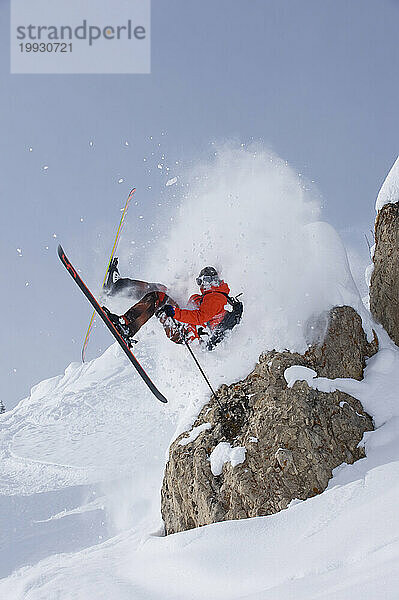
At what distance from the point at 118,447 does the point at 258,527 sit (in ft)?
44.1

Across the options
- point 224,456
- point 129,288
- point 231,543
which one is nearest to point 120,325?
point 129,288

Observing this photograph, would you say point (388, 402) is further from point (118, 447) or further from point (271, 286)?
point (118, 447)

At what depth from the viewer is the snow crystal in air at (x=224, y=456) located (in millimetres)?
5559

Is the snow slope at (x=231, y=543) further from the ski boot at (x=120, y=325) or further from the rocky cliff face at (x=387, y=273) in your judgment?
the ski boot at (x=120, y=325)

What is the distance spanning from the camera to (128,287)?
638 cm

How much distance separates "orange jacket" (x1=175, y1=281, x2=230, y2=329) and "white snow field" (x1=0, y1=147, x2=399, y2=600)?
350mm

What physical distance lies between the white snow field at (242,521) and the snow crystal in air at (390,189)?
111 centimetres

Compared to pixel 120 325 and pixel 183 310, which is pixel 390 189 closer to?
pixel 183 310

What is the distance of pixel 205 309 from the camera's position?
21.8 ft

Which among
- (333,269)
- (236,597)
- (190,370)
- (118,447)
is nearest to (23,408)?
(118,447)

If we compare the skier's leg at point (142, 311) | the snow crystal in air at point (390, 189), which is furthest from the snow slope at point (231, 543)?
the snow crystal in air at point (390, 189)

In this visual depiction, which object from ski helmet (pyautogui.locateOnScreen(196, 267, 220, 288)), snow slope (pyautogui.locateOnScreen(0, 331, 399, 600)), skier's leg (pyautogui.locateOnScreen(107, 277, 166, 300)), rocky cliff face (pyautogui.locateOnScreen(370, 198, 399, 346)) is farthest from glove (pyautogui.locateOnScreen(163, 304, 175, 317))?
rocky cliff face (pyautogui.locateOnScreen(370, 198, 399, 346))

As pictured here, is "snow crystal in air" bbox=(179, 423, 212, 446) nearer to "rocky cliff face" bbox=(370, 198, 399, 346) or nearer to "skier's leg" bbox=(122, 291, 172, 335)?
"skier's leg" bbox=(122, 291, 172, 335)

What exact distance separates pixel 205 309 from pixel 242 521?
2.80 metres
